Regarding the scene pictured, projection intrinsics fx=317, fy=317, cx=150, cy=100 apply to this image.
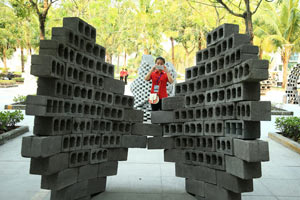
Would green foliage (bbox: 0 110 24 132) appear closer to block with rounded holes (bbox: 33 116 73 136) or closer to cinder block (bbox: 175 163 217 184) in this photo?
block with rounded holes (bbox: 33 116 73 136)

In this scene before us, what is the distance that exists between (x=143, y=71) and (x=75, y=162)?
7.78 metres

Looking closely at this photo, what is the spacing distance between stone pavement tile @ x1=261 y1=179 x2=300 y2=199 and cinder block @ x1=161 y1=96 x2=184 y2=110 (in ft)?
7.39

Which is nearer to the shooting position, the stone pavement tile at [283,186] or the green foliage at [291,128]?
the stone pavement tile at [283,186]

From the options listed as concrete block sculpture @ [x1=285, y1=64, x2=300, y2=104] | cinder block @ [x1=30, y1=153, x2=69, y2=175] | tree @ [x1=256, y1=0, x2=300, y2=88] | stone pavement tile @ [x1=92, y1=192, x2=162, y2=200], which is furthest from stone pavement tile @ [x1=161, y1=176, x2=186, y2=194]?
tree @ [x1=256, y1=0, x2=300, y2=88]

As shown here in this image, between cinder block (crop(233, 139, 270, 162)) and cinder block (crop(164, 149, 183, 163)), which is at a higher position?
Answer: cinder block (crop(233, 139, 270, 162))

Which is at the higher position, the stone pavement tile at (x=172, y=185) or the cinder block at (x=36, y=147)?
the cinder block at (x=36, y=147)

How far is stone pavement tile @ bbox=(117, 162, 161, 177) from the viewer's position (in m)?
6.54

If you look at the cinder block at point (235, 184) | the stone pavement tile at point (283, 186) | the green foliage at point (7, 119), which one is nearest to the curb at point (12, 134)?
the green foliage at point (7, 119)

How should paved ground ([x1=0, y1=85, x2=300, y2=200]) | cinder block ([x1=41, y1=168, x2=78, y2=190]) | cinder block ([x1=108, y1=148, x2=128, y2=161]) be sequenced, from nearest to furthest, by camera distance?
cinder block ([x1=41, y1=168, x2=78, y2=190]), paved ground ([x1=0, y1=85, x2=300, y2=200]), cinder block ([x1=108, y1=148, x2=128, y2=161])

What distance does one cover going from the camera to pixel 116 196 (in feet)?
17.2

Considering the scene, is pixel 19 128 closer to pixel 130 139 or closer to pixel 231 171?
pixel 130 139

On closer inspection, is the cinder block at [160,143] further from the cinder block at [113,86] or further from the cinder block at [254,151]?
the cinder block at [254,151]

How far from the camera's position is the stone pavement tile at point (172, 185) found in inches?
219

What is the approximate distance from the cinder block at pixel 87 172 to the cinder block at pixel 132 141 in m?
0.62
